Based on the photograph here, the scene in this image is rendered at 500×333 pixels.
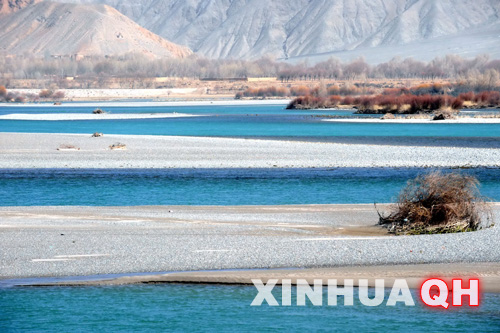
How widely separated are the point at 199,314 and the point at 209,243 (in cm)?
395

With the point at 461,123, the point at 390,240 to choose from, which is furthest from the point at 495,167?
the point at 461,123

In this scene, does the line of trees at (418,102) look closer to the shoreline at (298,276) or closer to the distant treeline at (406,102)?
the distant treeline at (406,102)

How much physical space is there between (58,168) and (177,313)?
20.7 m

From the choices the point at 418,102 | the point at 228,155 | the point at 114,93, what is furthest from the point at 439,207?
the point at 114,93

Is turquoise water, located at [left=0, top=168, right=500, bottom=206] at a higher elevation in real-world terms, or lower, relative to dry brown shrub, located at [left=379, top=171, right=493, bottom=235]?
lower

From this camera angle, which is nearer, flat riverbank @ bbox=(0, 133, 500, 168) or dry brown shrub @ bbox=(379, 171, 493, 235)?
dry brown shrub @ bbox=(379, 171, 493, 235)

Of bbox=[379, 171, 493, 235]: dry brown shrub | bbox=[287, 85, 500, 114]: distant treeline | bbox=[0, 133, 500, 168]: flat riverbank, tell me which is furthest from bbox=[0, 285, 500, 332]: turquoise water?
bbox=[287, 85, 500, 114]: distant treeline

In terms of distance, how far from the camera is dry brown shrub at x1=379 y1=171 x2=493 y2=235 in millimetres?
15688

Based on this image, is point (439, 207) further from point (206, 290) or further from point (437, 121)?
point (437, 121)

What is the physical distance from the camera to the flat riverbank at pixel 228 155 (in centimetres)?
3188

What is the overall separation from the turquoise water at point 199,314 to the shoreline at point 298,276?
40 centimetres

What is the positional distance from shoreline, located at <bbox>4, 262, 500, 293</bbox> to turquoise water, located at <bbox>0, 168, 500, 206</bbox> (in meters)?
8.36

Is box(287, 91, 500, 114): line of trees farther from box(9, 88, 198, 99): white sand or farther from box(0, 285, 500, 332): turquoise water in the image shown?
box(9, 88, 198, 99): white sand

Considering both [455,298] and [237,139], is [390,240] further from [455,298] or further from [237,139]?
[237,139]
